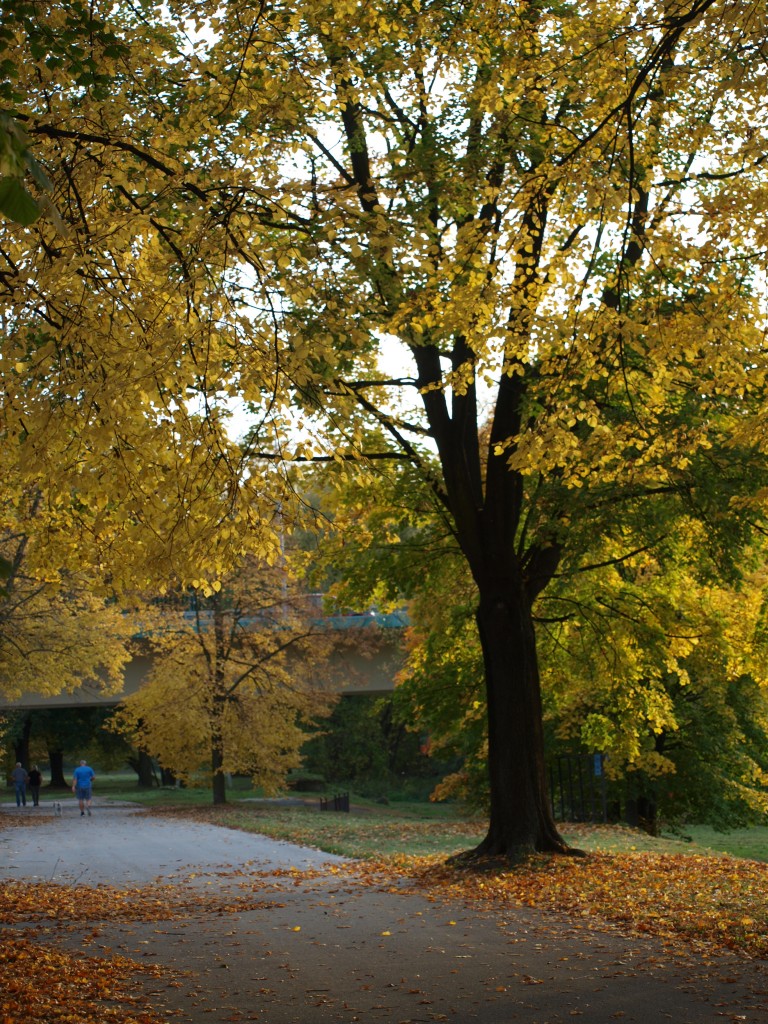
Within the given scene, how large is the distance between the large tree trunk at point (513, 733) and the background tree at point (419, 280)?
0.03 metres

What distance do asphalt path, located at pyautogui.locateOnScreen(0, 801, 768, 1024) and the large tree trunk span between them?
6.43 ft

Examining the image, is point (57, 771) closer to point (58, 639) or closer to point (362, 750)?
point (362, 750)

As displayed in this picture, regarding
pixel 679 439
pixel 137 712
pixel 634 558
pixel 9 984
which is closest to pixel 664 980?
pixel 9 984

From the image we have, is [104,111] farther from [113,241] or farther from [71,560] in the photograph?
[71,560]

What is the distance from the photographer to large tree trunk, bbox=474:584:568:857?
13125 millimetres

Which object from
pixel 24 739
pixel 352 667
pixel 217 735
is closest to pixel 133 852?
pixel 217 735

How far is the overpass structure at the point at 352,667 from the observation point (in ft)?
109

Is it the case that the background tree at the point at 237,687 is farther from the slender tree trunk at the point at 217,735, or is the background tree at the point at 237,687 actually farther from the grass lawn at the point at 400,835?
the grass lawn at the point at 400,835

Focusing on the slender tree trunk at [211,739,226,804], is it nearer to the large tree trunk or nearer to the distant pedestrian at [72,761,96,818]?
the distant pedestrian at [72,761,96,818]

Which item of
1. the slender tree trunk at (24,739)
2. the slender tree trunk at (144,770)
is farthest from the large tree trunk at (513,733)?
the slender tree trunk at (144,770)

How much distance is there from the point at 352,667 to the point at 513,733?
21.7 m

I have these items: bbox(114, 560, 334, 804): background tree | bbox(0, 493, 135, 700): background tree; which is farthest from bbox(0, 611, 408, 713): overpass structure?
bbox(0, 493, 135, 700): background tree

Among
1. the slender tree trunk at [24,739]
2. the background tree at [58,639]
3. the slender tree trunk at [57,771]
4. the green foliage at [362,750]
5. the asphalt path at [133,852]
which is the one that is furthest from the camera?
the slender tree trunk at [57,771]

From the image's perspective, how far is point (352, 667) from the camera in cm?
3466
